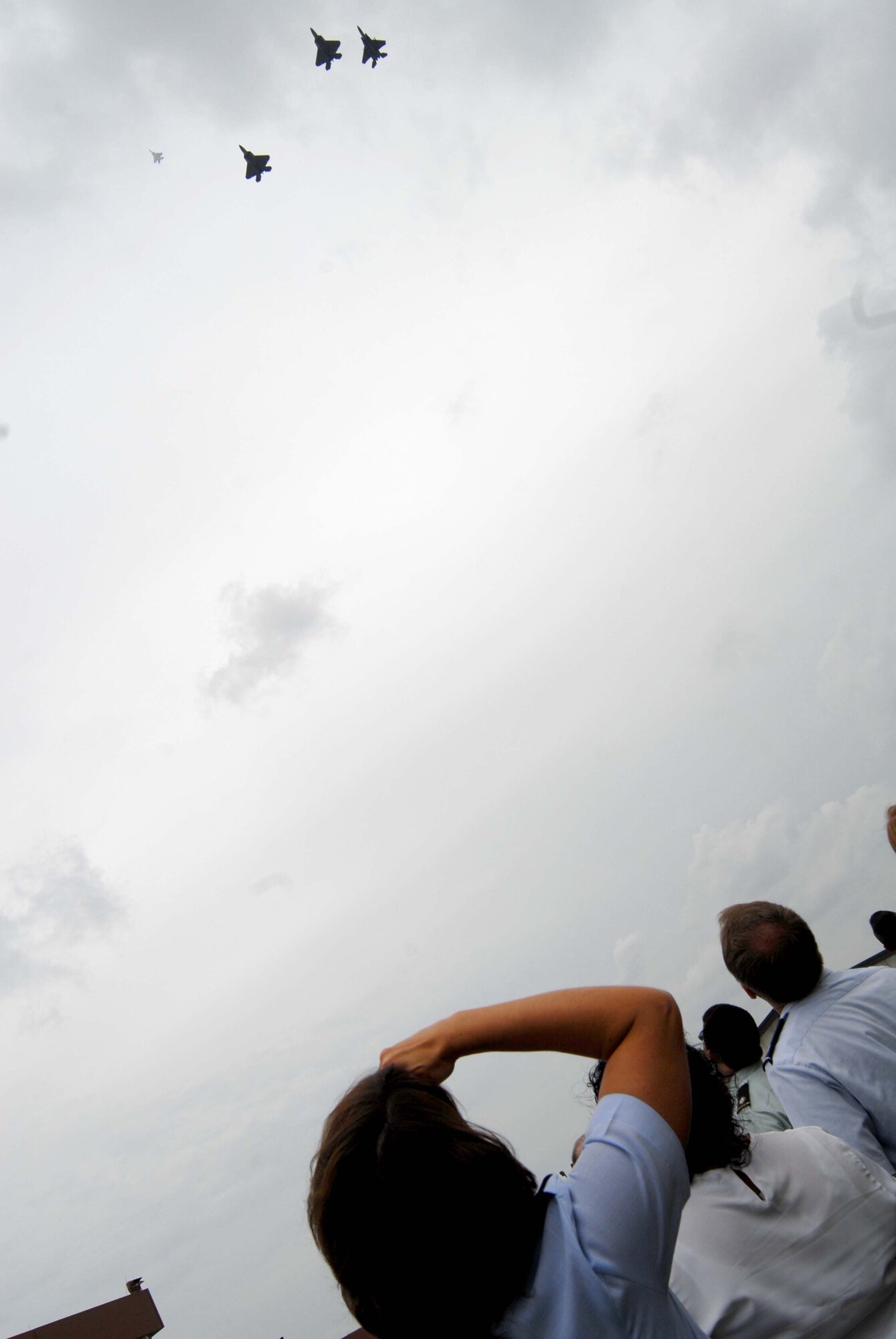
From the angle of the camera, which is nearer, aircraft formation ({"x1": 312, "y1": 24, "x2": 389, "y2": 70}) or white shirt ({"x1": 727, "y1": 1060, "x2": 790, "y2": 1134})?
white shirt ({"x1": 727, "y1": 1060, "x2": 790, "y2": 1134})

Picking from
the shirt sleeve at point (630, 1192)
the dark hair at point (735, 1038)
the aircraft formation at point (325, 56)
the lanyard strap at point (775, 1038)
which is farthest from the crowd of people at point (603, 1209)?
the aircraft formation at point (325, 56)

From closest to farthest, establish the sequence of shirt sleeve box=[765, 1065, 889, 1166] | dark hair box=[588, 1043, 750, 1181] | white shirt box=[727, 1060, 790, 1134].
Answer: dark hair box=[588, 1043, 750, 1181] → shirt sleeve box=[765, 1065, 889, 1166] → white shirt box=[727, 1060, 790, 1134]

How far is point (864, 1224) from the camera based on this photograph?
81.0 inches

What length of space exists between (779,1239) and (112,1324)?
86.7ft

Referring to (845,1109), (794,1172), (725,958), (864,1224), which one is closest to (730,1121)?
(794,1172)

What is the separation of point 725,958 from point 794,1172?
3.42 ft

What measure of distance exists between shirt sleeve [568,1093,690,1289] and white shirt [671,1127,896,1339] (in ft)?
2.51

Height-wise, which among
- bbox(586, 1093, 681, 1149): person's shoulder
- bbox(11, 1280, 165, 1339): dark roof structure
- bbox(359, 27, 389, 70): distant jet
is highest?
bbox(359, 27, 389, 70): distant jet

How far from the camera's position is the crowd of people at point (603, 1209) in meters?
1.30

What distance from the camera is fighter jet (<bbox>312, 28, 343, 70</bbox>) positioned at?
54.5 feet

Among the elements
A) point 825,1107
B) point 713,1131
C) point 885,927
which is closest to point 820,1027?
point 825,1107

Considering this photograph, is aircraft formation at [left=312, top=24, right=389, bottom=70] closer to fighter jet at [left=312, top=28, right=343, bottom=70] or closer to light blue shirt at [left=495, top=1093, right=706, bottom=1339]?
fighter jet at [left=312, top=28, right=343, bottom=70]

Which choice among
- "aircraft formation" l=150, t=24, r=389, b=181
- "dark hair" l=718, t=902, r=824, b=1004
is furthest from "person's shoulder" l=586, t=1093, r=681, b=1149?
"aircraft formation" l=150, t=24, r=389, b=181

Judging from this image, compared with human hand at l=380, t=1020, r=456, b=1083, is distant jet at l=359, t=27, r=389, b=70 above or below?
above
